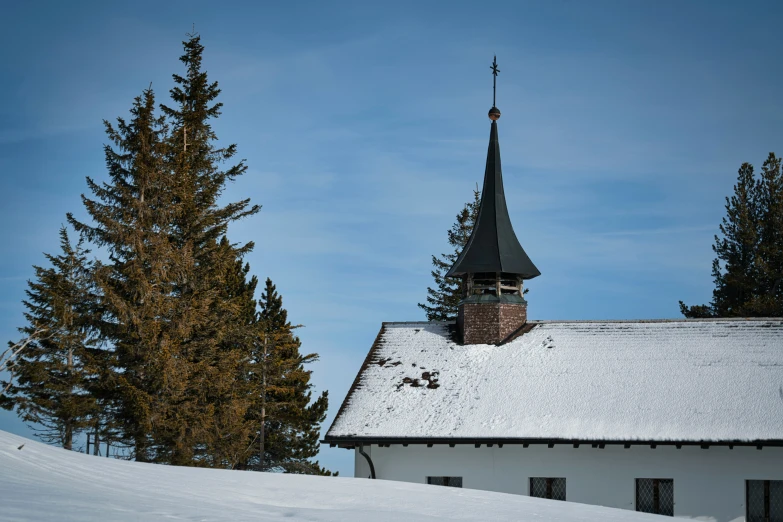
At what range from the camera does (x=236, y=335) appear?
25.9 metres

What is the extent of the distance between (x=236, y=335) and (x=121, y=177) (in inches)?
232

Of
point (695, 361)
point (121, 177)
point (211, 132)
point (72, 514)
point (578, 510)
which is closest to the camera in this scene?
point (72, 514)

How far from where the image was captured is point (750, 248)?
3375cm

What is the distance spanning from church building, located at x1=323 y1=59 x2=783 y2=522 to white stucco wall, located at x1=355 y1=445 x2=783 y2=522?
24mm

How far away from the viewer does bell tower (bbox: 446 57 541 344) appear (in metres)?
22.9

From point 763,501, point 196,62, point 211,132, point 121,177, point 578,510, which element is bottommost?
point 763,501

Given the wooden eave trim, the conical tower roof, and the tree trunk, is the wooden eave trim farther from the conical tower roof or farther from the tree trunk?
the tree trunk

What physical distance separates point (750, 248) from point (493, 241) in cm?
1518

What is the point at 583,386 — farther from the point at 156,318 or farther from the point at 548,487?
the point at 156,318

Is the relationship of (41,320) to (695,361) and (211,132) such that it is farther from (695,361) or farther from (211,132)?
(695,361)

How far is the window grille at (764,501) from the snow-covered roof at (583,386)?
1.21 m

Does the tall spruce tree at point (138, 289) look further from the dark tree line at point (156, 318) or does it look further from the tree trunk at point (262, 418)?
the tree trunk at point (262, 418)

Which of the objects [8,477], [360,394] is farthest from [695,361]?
[8,477]

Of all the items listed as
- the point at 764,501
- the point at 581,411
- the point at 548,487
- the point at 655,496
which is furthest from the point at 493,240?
the point at 764,501
